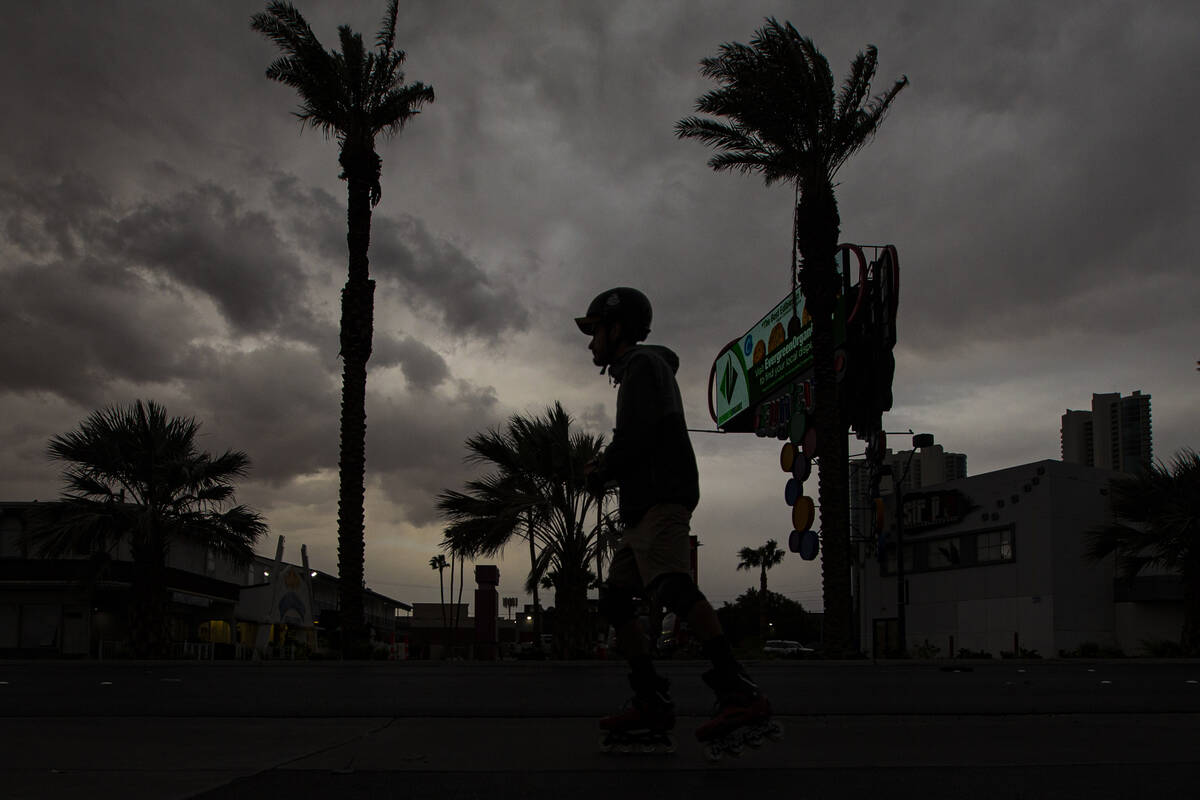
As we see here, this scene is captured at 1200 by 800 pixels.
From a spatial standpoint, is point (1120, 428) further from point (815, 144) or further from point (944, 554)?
point (815, 144)

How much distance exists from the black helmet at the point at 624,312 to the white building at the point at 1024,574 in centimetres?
3031

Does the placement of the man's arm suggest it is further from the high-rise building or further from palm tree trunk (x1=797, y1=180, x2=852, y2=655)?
the high-rise building

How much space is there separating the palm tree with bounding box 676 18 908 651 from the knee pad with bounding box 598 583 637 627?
16.6 meters

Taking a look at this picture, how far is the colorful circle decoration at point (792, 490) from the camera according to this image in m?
30.2

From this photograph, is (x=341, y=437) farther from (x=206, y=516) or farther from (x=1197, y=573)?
(x=1197, y=573)

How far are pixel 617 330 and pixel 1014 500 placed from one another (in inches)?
1382

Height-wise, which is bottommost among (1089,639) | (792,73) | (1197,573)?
(1089,639)

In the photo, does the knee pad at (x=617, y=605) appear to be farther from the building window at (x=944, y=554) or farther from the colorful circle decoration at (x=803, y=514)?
the building window at (x=944, y=554)

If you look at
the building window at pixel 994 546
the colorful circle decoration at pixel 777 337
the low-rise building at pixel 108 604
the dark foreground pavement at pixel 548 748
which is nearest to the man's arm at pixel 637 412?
the dark foreground pavement at pixel 548 748

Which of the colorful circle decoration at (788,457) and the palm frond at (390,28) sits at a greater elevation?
the palm frond at (390,28)

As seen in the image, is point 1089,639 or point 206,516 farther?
point 1089,639

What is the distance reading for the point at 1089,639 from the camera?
3375cm

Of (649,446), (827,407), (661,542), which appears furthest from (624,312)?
(827,407)

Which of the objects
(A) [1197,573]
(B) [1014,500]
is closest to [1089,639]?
(B) [1014,500]
